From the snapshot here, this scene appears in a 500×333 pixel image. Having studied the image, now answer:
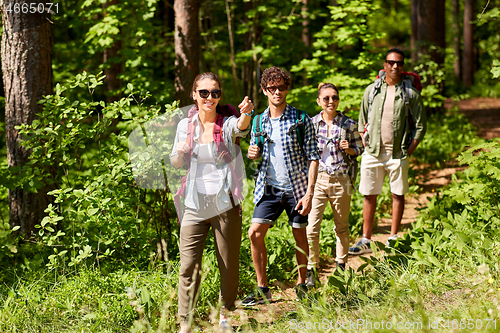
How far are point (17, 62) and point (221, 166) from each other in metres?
3.00

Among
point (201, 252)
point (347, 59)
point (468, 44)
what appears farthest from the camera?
point (468, 44)

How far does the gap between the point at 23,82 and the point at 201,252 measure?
3.03 m

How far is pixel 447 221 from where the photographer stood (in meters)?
4.71

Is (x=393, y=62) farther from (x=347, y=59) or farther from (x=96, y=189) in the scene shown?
(x=96, y=189)

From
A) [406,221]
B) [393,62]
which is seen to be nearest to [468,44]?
Result: [406,221]

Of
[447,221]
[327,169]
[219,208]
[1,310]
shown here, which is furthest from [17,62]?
[447,221]

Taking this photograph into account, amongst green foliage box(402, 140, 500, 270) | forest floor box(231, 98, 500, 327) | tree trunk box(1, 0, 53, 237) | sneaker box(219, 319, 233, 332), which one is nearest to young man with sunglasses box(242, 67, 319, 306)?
forest floor box(231, 98, 500, 327)

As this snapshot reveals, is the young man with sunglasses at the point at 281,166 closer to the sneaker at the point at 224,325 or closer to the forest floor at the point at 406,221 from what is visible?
the forest floor at the point at 406,221

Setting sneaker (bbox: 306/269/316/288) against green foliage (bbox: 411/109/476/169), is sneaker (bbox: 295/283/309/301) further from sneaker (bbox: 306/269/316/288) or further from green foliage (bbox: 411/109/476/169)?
green foliage (bbox: 411/109/476/169)

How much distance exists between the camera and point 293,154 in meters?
3.73

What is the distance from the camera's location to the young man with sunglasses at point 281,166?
12.2 feet

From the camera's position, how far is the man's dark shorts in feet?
12.3

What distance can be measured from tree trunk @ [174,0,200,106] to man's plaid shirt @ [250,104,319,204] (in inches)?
129

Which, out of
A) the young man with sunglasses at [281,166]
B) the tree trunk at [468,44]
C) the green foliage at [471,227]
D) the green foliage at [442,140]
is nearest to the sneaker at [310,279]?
the young man with sunglasses at [281,166]
